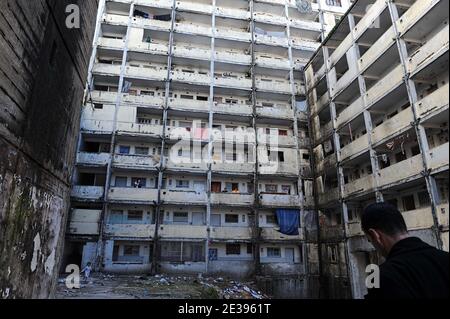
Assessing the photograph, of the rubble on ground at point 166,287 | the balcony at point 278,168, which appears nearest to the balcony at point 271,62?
the balcony at point 278,168

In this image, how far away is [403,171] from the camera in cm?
1536

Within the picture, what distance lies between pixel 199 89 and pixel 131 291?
17.5 m

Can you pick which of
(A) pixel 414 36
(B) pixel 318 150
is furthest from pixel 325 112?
(A) pixel 414 36

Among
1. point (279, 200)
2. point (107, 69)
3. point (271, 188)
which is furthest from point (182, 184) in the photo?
point (107, 69)

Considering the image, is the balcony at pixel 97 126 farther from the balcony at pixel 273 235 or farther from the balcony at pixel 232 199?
the balcony at pixel 273 235

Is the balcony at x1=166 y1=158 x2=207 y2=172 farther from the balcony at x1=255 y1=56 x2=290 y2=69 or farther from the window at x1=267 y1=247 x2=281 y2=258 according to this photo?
the balcony at x1=255 y1=56 x2=290 y2=69

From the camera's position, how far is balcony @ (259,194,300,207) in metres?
23.5

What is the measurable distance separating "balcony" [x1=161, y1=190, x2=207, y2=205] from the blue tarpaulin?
5.98 meters

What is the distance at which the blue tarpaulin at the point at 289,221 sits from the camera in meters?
23.1

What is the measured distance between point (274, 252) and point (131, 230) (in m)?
10.7

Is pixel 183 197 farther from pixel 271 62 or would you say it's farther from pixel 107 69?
pixel 271 62

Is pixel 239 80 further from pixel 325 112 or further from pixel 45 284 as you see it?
pixel 45 284

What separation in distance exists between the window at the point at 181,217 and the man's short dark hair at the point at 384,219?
72.2ft

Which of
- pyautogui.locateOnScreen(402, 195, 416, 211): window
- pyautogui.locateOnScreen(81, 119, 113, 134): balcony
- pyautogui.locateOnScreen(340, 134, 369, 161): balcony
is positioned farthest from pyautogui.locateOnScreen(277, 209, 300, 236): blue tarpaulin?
pyautogui.locateOnScreen(81, 119, 113, 134): balcony
